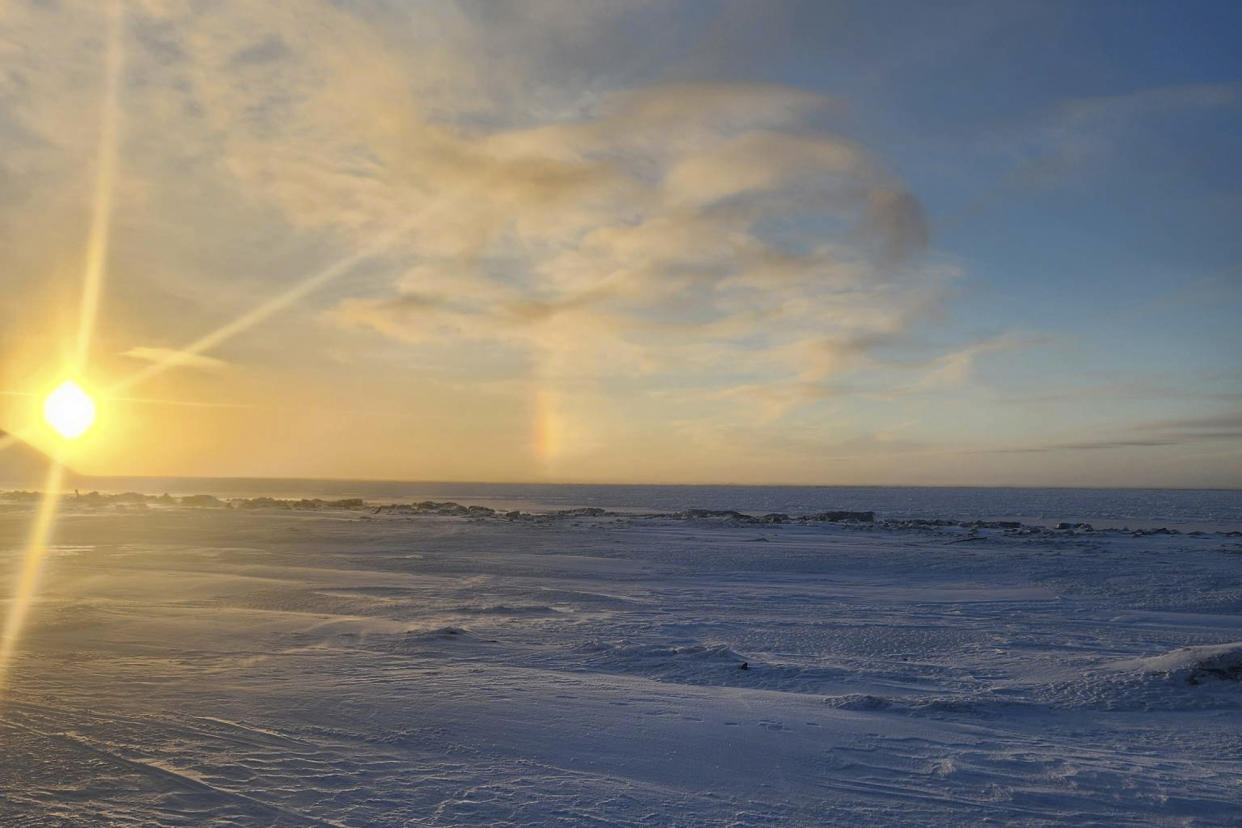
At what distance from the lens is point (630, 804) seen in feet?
17.8

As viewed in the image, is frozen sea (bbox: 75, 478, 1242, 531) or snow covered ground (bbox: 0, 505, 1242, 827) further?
frozen sea (bbox: 75, 478, 1242, 531)

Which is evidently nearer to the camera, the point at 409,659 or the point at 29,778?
the point at 29,778

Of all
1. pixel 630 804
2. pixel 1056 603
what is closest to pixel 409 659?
pixel 630 804

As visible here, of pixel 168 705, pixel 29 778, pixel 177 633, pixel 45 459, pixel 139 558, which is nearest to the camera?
pixel 29 778

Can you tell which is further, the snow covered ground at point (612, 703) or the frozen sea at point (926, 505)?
the frozen sea at point (926, 505)

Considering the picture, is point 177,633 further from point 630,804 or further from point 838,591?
point 838,591

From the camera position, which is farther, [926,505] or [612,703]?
[926,505]

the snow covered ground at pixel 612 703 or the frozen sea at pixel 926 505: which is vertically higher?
the snow covered ground at pixel 612 703

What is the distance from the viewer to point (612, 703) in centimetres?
789

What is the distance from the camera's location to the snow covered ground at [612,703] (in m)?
5.50

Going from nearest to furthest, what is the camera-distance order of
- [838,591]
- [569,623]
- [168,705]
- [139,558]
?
[168,705], [569,623], [838,591], [139,558]

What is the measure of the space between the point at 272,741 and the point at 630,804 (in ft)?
10.5

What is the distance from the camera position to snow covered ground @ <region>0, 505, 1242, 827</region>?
5.50 m

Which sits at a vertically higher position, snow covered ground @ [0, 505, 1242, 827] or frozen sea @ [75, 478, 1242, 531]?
snow covered ground @ [0, 505, 1242, 827]
